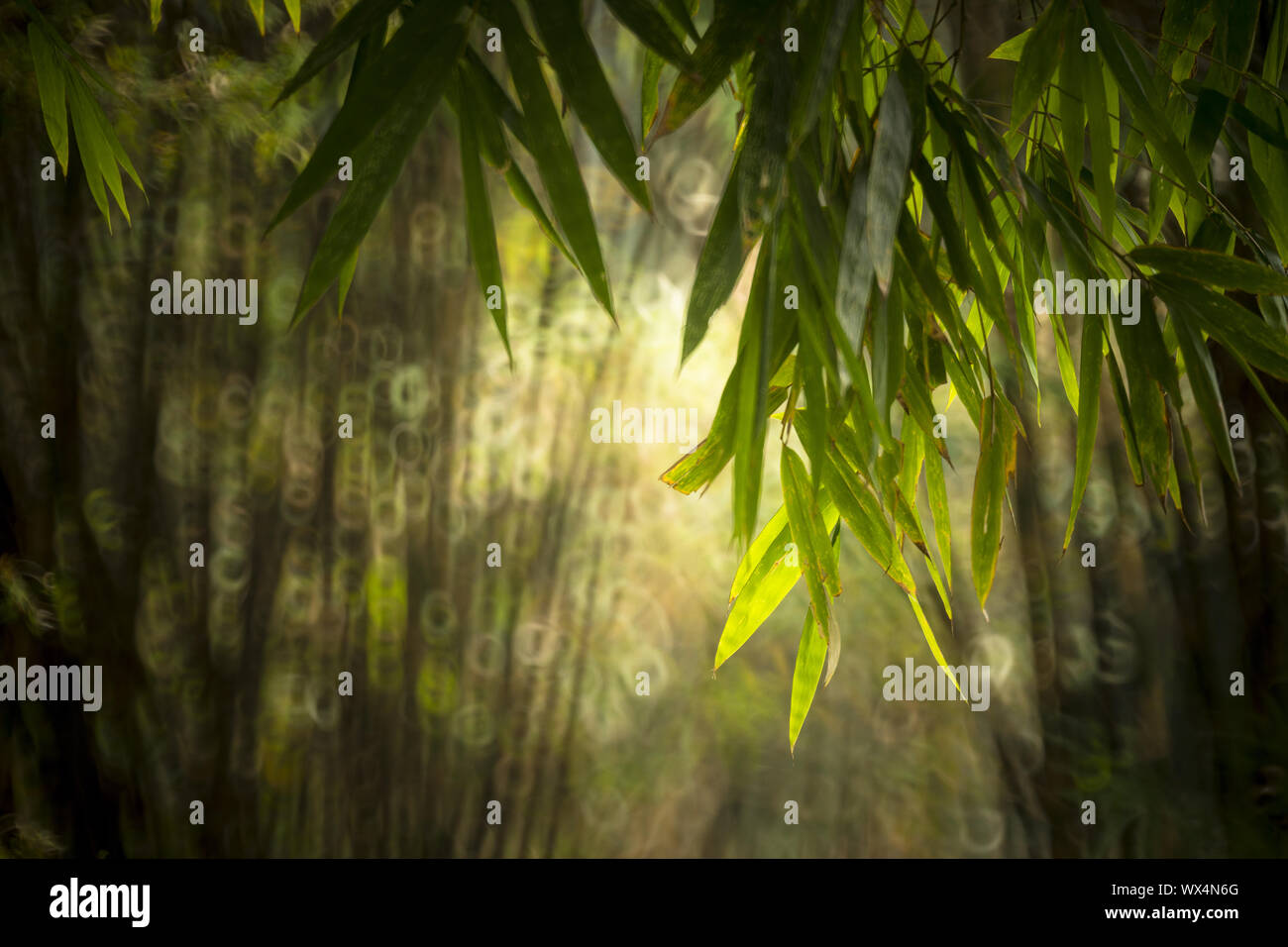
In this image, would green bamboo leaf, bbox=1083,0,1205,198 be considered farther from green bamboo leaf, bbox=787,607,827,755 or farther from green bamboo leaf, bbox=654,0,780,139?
green bamboo leaf, bbox=787,607,827,755

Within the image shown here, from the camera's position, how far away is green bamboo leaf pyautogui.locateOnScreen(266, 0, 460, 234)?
1.48 ft

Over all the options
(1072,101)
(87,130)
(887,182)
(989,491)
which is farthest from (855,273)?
(87,130)

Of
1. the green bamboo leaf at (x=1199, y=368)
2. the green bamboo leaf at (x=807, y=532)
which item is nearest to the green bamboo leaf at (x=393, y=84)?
the green bamboo leaf at (x=807, y=532)

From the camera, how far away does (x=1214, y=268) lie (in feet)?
2.17

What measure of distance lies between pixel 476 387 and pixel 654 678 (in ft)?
1.99

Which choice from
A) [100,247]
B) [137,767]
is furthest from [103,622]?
[100,247]

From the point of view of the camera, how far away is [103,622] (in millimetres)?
1506

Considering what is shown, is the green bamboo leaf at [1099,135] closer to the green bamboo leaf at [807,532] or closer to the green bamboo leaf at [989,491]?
the green bamboo leaf at [989,491]

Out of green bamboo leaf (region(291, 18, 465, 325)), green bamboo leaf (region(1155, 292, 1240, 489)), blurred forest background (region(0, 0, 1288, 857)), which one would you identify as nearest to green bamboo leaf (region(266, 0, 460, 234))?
green bamboo leaf (region(291, 18, 465, 325))

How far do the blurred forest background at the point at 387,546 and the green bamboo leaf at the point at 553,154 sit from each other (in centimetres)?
103

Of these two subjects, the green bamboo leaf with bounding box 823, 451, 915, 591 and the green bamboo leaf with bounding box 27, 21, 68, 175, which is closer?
the green bamboo leaf with bounding box 823, 451, 915, 591
